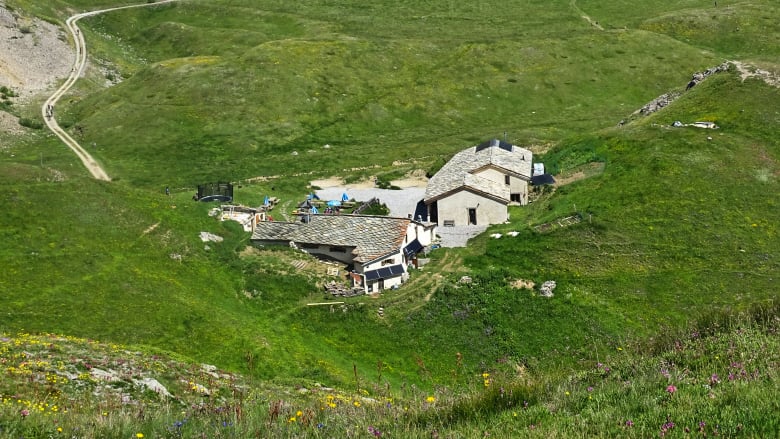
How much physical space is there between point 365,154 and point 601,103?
49429 millimetres

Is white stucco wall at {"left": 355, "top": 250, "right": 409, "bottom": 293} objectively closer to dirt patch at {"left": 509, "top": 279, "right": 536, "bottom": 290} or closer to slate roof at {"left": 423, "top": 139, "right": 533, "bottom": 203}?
dirt patch at {"left": 509, "top": 279, "right": 536, "bottom": 290}

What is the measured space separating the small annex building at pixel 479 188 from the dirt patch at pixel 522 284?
589 inches

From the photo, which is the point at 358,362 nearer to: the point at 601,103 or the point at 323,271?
the point at 323,271

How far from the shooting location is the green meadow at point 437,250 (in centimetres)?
1583

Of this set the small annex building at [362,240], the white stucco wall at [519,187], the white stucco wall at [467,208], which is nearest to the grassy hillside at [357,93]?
the white stucco wall at [519,187]

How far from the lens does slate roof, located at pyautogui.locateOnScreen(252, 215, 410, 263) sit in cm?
5369

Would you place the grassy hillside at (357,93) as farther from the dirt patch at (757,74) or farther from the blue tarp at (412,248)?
the blue tarp at (412,248)

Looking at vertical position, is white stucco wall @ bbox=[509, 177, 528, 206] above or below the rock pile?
below

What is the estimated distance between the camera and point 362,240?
54.9m

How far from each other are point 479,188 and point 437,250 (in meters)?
9.98

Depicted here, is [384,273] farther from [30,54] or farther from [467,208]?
[30,54]

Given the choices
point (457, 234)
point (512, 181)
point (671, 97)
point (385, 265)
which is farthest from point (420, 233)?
point (671, 97)

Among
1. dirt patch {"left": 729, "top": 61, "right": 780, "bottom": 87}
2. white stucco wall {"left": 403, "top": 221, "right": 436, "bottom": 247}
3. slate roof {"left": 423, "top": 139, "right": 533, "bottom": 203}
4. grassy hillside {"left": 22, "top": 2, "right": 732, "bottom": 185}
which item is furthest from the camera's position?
grassy hillside {"left": 22, "top": 2, "right": 732, "bottom": 185}

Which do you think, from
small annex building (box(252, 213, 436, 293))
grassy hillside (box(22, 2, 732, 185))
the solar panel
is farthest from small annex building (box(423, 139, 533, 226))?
grassy hillside (box(22, 2, 732, 185))
